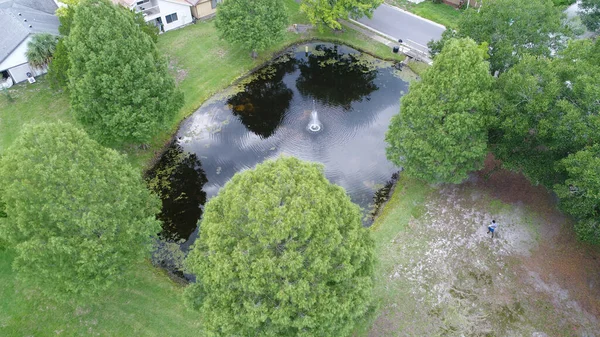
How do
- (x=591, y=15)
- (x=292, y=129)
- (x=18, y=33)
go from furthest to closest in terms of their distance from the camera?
(x=591, y=15) < (x=18, y=33) < (x=292, y=129)

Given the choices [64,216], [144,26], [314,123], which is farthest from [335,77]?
[64,216]

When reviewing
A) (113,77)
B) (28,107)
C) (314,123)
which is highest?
(113,77)

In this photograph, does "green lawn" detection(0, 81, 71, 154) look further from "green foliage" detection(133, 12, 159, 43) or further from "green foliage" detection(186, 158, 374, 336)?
"green foliage" detection(186, 158, 374, 336)

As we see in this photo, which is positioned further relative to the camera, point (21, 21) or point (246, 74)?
point (246, 74)

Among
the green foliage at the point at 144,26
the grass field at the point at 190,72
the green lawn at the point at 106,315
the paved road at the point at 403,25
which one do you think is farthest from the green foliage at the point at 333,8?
the green lawn at the point at 106,315

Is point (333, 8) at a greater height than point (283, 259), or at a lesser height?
greater

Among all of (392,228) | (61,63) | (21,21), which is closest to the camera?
(392,228)

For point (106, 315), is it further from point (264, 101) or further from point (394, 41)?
point (394, 41)
